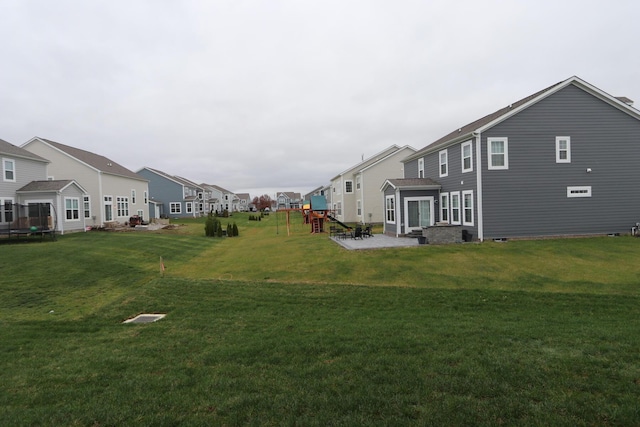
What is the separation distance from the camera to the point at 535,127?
744 inches

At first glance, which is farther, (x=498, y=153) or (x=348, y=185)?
(x=348, y=185)

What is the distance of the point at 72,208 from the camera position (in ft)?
88.0

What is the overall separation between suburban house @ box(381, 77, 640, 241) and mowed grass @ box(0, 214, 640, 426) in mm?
5473

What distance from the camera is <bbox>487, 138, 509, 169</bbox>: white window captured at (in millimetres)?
18547

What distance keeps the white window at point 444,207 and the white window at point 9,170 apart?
29191 millimetres

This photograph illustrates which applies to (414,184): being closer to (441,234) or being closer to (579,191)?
(441,234)

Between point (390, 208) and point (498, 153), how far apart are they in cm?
762

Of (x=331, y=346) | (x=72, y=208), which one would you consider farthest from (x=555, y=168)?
(x=72, y=208)

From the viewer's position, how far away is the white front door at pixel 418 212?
73.0 feet

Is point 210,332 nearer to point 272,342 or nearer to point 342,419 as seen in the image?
point 272,342

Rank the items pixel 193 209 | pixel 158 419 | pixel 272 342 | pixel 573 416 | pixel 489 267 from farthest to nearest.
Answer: pixel 193 209, pixel 489 267, pixel 272 342, pixel 158 419, pixel 573 416

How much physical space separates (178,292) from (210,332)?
4333mm

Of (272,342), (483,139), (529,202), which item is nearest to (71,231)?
(272,342)

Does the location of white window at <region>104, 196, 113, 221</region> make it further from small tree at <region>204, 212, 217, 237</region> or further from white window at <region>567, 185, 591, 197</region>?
white window at <region>567, 185, 591, 197</region>
